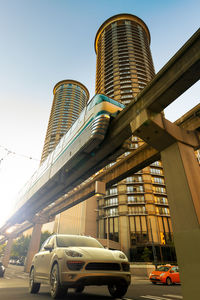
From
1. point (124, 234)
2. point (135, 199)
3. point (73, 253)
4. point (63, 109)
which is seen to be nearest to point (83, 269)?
point (73, 253)

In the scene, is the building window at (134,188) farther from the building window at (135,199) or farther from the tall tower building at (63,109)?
the tall tower building at (63,109)

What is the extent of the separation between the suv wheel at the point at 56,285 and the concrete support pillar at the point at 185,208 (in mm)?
2858

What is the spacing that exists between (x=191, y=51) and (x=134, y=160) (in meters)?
6.70

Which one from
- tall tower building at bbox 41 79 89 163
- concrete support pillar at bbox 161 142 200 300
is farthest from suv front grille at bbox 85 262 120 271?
tall tower building at bbox 41 79 89 163

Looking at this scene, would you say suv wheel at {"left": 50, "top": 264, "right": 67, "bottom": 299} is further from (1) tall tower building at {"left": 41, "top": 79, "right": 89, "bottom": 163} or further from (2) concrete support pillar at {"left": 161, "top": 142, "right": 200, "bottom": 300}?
(1) tall tower building at {"left": 41, "top": 79, "right": 89, "bottom": 163}

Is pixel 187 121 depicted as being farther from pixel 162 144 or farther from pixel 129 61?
pixel 129 61

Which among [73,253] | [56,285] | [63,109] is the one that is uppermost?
[63,109]

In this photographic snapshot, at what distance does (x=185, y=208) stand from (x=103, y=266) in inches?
106

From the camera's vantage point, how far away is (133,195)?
43.7 m

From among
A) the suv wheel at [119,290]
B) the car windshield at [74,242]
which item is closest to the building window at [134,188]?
the car windshield at [74,242]

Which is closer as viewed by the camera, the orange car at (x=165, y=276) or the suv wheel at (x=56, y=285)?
the suv wheel at (x=56, y=285)

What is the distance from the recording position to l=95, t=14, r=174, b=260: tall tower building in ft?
130

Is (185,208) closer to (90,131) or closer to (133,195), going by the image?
(90,131)

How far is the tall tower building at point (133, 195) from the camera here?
130 ft
